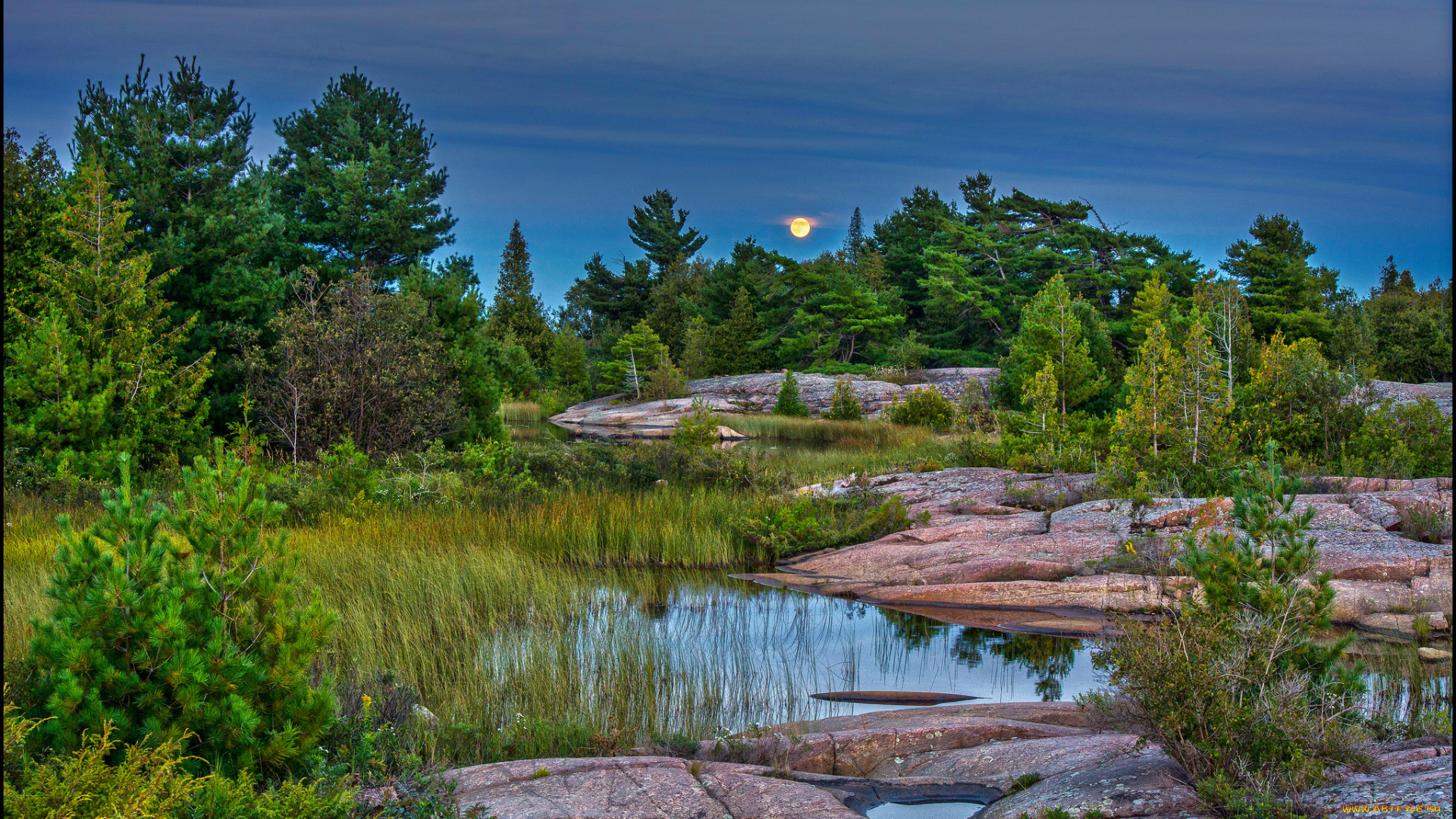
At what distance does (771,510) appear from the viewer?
1252 centimetres

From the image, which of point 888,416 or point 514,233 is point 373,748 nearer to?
point 888,416

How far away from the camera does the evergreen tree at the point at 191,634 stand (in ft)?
12.2

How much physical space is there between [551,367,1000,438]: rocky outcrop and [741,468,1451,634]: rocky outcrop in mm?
19190

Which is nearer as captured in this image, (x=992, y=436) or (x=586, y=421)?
(x=992, y=436)

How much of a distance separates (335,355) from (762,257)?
38.7 metres

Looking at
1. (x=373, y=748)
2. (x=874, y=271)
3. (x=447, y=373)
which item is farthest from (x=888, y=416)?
(x=373, y=748)

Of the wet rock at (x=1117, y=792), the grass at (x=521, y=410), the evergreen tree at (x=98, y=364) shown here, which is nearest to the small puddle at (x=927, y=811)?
the wet rock at (x=1117, y=792)

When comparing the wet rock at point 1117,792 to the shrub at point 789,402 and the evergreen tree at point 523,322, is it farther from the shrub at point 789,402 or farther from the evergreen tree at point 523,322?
the evergreen tree at point 523,322

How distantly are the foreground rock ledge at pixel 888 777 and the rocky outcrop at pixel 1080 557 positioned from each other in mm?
3510

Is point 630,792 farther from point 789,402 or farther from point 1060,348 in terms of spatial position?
point 789,402

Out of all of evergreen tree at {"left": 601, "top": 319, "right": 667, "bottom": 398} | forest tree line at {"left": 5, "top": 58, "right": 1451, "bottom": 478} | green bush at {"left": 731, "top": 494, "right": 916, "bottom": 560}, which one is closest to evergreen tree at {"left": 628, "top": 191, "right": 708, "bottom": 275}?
evergreen tree at {"left": 601, "top": 319, "right": 667, "bottom": 398}

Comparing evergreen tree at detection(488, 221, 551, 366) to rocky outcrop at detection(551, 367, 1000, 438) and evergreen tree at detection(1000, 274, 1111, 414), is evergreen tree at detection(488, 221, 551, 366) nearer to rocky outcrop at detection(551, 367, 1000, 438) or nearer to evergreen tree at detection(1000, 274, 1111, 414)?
rocky outcrop at detection(551, 367, 1000, 438)

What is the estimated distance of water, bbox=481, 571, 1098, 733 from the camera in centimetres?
645

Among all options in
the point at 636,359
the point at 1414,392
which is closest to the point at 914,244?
the point at 636,359
